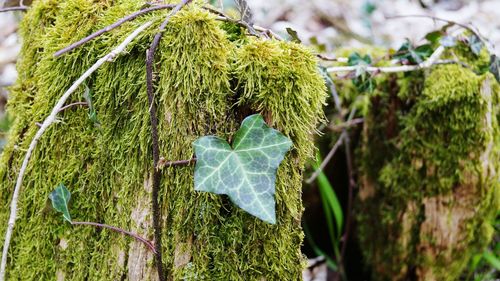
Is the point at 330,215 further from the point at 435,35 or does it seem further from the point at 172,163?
the point at 172,163

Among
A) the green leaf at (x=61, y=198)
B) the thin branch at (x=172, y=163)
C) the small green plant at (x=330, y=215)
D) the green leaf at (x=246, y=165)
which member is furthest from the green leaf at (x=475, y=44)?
the green leaf at (x=61, y=198)

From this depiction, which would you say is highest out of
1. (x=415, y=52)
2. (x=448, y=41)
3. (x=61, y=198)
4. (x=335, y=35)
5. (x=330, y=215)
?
(x=448, y=41)

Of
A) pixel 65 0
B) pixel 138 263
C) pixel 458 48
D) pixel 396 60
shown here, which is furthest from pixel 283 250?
pixel 458 48

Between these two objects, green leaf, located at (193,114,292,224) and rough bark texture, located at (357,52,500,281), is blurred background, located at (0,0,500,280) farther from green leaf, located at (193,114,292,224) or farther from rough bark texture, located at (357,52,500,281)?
green leaf, located at (193,114,292,224)

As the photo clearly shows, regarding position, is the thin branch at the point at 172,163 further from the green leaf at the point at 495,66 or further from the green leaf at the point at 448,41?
the green leaf at the point at 495,66

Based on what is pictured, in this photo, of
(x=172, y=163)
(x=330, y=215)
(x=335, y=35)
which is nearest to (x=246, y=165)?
(x=172, y=163)

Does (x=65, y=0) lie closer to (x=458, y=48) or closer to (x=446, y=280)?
(x=458, y=48)

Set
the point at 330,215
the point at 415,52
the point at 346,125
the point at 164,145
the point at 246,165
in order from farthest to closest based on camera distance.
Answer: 1. the point at 330,215
2. the point at 346,125
3. the point at 415,52
4. the point at 164,145
5. the point at 246,165
